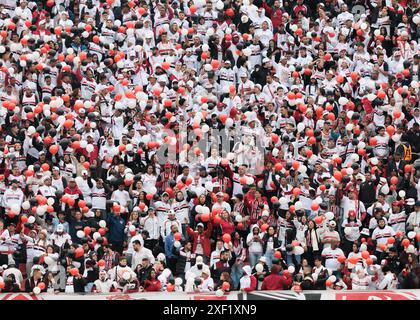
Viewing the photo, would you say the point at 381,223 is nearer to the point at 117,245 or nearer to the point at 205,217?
the point at 205,217

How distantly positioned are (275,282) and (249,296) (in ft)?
2.41

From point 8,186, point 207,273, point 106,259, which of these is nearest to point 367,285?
point 207,273

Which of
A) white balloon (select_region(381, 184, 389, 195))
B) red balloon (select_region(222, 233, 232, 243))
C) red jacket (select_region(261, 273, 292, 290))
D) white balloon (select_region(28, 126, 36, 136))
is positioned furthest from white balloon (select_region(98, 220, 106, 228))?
white balloon (select_region(381, 184, 389, 195))

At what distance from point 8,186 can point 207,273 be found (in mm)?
3755

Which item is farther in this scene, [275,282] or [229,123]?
[229,123]

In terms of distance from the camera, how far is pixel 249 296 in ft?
76.5

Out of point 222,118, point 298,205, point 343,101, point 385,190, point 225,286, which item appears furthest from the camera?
point 343,101

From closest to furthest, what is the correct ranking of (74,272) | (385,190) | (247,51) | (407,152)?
(74,272)
(385,190)
(407,152)
(247,51)

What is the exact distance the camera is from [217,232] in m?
25.1

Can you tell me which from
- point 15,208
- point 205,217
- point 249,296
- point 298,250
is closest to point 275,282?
point 249,296

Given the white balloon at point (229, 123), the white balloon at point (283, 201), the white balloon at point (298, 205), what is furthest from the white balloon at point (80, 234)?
the white balloon at point (229, 123)

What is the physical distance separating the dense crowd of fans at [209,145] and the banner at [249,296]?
0.35 m
